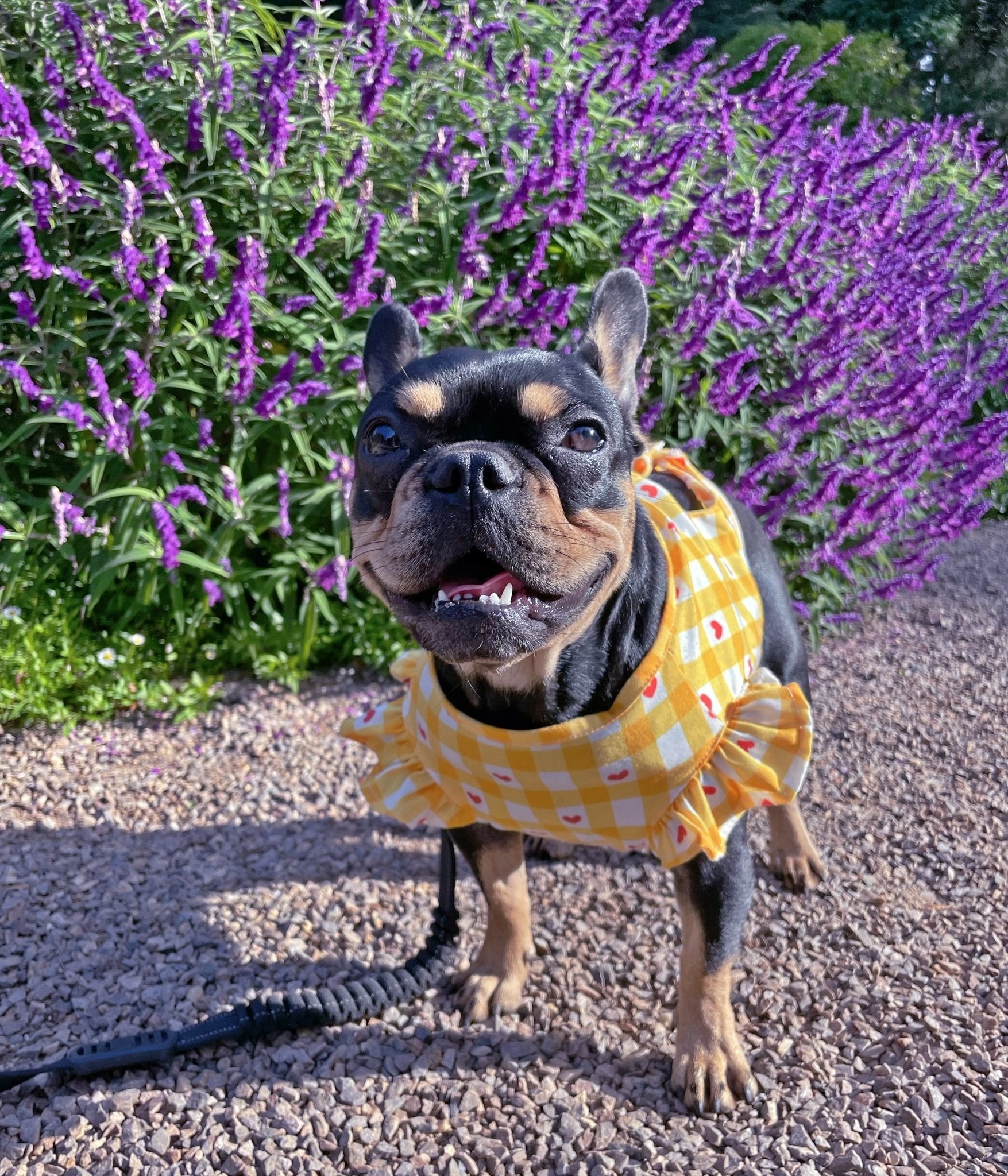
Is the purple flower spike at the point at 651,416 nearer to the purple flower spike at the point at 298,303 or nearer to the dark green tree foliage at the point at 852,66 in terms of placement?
the purple flower spike at the point at 298,303

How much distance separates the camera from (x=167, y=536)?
3.60 metres

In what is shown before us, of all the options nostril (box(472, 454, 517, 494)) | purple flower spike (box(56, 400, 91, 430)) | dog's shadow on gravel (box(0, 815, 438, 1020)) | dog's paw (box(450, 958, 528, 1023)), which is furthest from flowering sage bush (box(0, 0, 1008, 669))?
nostril (box(472, 454, 517, 494))

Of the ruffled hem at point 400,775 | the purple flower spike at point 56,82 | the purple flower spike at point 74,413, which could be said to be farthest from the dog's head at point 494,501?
the purple flower spike at point 56,82

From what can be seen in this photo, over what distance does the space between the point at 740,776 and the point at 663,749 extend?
9.1 inches

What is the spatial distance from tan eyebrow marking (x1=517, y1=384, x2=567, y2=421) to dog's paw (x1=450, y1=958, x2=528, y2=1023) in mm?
1673

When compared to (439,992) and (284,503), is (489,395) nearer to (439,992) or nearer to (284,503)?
→ (439,992)

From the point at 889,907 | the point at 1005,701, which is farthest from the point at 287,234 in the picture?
the point at 1005,701

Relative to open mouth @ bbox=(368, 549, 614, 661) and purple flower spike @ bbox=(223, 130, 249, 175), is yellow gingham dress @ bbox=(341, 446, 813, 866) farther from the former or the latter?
purple flower spike @ bbox=(223, 130, 249, 175)

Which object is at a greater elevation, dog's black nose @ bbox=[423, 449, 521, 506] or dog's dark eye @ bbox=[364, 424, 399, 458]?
dog's black nose @ bbox=[423, 449, 521, 506]

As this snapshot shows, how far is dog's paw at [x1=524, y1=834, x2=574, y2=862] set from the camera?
321 centimetres

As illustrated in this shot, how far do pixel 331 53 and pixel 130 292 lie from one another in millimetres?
1495

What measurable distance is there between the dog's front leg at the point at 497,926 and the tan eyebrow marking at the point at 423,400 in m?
1.20

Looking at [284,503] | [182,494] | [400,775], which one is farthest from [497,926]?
[182,494]

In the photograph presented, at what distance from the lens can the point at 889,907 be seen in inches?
114
